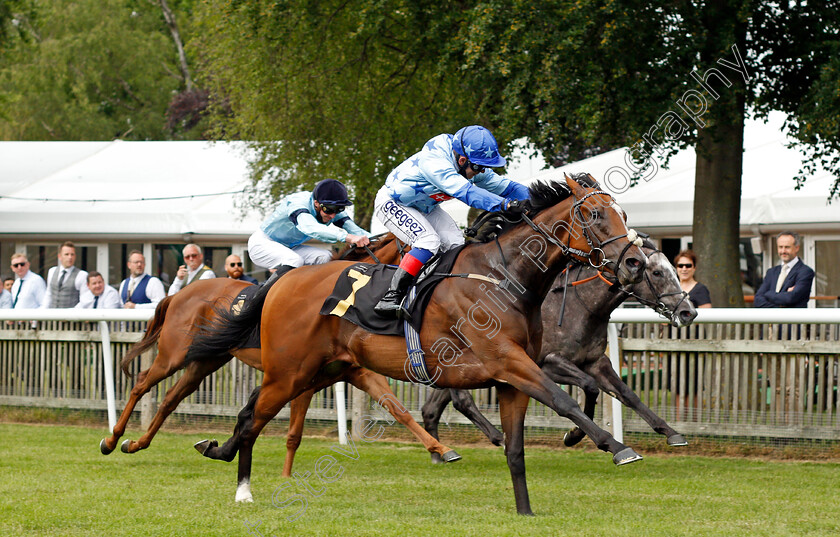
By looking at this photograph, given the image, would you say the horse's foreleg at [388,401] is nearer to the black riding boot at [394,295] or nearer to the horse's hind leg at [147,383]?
the black riding boot at [394,295]

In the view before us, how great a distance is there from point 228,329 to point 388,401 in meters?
1.11

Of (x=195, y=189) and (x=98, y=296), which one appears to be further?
(x=195, y=189)

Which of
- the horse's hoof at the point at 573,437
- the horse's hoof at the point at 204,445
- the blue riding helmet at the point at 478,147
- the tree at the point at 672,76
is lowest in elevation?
the horse's hoof at the point at 573,437

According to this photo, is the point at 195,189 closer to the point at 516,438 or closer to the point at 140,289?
the point at 140,289

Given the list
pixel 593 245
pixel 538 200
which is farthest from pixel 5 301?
pixel 593 245

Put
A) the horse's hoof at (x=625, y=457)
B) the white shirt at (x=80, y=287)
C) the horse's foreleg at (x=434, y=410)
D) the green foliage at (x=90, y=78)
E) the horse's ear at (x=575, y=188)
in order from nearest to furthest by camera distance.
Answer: the horse's hoof at (x=625, y=457) < the horse's ear at (x=575, y=188) < the horse's foreleg at (x=434, y=410) < the white shirt at (x=80, y=287) < the green foliage at (x=90, y=78)

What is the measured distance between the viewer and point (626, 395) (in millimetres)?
6441

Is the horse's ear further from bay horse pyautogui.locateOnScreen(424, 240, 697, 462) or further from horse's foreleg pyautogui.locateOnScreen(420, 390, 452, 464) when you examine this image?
horse's foreleg pyautogui.locateOnScreen(420, 390, 452, 464)

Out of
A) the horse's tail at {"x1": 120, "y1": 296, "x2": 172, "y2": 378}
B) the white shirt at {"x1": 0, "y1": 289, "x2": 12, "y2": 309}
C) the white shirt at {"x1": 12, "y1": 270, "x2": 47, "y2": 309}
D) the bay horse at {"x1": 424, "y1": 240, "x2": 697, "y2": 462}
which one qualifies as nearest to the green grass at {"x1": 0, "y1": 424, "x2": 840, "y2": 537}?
the bay horse at {"x1": 424, "y1": 240, "x2": 697, "y2": 462}

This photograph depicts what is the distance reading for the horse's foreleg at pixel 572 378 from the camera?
640 centimetres

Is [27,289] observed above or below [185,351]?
above

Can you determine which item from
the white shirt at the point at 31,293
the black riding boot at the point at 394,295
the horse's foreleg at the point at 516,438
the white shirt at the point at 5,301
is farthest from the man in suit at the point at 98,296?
the horse's foreleg at the point at 516,438

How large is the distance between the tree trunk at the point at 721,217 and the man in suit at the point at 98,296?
19.6 ft

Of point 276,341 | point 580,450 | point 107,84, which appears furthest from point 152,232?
point 107,84
